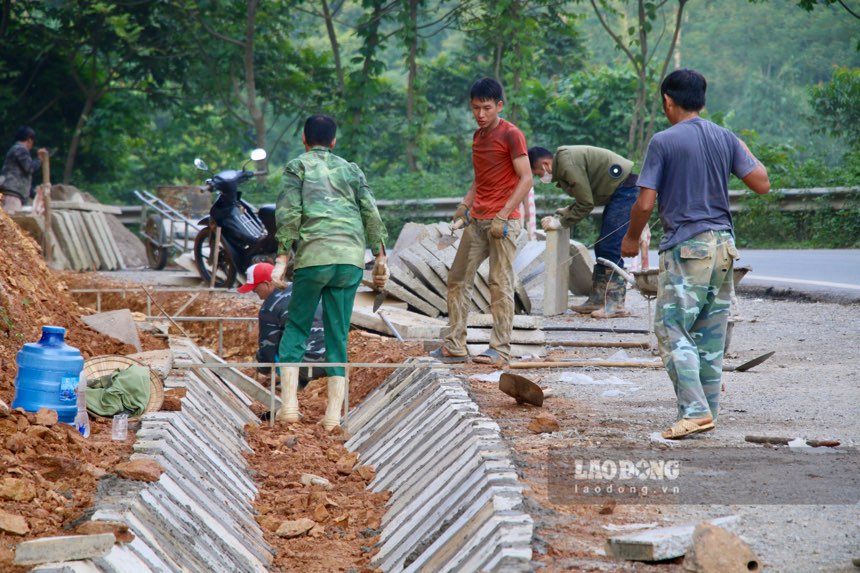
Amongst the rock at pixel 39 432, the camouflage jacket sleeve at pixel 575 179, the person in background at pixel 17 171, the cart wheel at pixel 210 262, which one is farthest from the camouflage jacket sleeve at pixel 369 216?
the person in background at pixel 17 171

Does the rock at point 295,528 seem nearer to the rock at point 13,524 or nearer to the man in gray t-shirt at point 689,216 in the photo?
the rock at point 13,524

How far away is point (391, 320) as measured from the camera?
1061cm

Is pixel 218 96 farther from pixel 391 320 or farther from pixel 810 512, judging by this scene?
pixel 810 512

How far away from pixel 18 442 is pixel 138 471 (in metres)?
0.63

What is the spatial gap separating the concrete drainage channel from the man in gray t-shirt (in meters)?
1.05

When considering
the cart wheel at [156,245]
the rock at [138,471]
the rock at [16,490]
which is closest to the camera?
the rock at [16,490]

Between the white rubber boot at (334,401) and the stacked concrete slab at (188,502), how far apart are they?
588 millimetres

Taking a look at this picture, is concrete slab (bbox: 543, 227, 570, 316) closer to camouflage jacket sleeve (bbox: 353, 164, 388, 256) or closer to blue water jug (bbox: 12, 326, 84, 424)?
camouflage jacket sleeve (bbox: 353, 164, 388, 256)

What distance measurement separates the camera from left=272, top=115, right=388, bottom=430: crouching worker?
24.8 feet

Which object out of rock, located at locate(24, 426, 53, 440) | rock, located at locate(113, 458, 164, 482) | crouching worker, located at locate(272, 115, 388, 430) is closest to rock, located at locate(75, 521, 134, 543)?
rock, located at locate(113, 458, 164, 482)

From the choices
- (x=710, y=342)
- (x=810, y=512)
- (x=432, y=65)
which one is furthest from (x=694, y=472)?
(x=432, y=65)

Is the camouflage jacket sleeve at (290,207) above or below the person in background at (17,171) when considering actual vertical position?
above

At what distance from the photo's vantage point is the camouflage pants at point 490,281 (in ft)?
28.7

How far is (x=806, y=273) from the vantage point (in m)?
15.2
